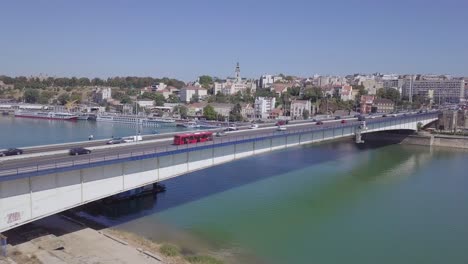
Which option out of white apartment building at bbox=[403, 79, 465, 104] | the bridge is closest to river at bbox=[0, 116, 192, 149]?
the bridge

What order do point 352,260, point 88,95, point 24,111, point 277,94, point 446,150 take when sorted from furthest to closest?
point 88,95
point 277,94
point 24,111
point 446,150
point 352,260

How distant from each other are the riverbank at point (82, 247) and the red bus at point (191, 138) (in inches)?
184

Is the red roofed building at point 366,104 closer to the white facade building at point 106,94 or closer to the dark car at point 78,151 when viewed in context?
the white facade building at point 106,94

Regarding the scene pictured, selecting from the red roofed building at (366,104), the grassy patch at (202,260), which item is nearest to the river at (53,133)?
the grassy patch at (202,260)

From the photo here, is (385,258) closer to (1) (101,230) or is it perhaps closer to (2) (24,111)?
(1) (101,230)

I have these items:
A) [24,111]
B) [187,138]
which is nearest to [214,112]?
[24,111]

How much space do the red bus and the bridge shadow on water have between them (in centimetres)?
302

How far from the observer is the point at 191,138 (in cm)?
1861

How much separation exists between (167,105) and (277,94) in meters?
23.7

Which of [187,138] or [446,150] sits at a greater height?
[187,138]

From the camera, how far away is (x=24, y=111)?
76500 mm

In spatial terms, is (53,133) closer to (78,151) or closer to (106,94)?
(78,151)

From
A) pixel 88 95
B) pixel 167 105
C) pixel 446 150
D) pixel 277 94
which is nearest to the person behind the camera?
pixel 446 150

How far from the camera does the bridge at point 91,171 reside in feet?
37.8
